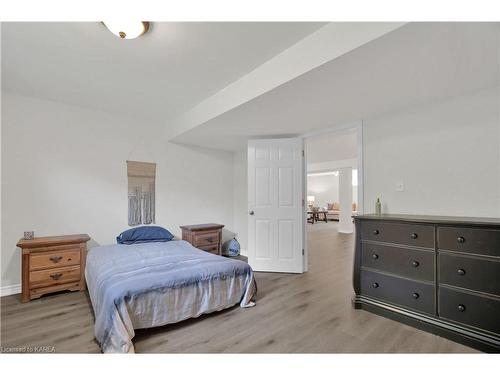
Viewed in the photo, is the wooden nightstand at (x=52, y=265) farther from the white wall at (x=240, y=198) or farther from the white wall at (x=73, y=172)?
the white wall at (x=240, y=198)

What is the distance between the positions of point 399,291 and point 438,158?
4.36 ft

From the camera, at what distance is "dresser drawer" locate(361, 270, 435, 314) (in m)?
2.00

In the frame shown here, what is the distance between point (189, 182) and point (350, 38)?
3.49m

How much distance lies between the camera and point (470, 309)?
5.86 feet

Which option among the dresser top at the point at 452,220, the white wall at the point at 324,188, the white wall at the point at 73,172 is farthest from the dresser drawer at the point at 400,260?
the white wall at the point at 324,188

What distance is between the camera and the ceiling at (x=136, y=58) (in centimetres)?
178

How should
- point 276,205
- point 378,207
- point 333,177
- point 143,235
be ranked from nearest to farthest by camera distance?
point 378,207 → point 143,235 → point 276,205 → point 333,177

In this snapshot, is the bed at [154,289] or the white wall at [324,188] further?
the white wall at [324,188]

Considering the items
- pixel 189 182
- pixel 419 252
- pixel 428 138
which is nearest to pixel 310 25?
pixel 428 138

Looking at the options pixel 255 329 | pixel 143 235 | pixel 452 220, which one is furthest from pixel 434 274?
pixel 143 235

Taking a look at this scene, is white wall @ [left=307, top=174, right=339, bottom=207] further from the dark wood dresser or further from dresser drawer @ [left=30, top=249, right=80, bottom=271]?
dresser drawer @ [left=30, top=249, right=80, bottom=271]

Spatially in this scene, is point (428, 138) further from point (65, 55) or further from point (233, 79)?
point (65, 55)

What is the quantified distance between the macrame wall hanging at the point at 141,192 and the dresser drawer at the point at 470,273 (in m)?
3.74

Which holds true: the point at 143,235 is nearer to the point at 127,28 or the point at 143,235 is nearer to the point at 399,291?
the point at 127,28
